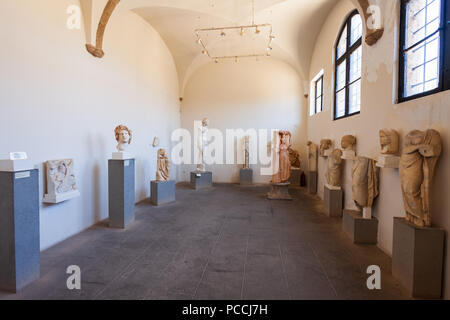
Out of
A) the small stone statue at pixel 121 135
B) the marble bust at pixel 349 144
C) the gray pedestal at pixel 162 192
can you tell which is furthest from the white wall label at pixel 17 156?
the marble bust at pixel 349 144

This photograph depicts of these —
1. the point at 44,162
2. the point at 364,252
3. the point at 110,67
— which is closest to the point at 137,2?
the point at 110,67

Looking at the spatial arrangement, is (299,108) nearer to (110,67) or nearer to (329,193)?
(329,193)

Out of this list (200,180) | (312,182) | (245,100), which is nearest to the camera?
(312,182)

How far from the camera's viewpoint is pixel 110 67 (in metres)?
5.73

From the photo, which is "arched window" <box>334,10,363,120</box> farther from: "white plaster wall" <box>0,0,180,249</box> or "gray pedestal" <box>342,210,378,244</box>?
"white plaster wall" <box>0,0,180,249</box>

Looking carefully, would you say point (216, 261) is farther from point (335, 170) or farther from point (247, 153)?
point (247, 153)

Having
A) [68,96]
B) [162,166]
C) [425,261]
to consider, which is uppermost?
[68,96]

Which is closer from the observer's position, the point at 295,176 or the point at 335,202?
the point at 335,202

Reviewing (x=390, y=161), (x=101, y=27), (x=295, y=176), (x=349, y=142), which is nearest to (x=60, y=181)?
(x=101, y=27)

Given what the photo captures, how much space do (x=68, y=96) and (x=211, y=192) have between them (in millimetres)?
5540

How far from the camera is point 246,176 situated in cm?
1074

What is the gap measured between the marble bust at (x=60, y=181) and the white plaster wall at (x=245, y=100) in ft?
23.1

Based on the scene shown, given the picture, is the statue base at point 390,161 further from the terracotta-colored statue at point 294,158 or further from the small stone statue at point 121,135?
the terracotta-colored statue at point 294,158

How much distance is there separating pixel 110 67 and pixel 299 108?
7888mm
